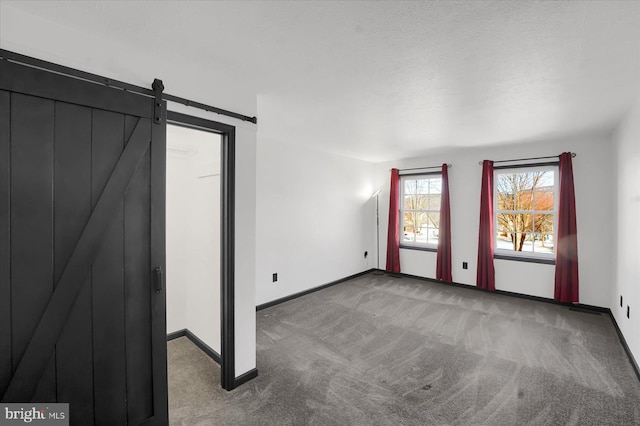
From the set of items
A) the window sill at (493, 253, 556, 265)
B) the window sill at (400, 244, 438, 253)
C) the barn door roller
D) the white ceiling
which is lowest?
the window sill at (493, 253, 556, 265)

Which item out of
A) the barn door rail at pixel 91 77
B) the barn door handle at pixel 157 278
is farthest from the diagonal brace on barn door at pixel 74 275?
the barn door handle at pixel 157 278

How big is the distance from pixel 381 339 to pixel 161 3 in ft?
10.7

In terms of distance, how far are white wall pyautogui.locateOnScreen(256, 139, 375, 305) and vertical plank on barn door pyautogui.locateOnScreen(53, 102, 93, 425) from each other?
2.45 metres

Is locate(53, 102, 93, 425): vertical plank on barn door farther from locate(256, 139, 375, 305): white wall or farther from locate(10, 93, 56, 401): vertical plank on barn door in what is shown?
locate(256, 139, 375, 305): white wall

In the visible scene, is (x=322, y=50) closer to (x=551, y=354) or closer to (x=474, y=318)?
(x=551, y=354)

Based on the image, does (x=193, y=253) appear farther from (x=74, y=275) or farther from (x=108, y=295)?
(x=74, y=275)

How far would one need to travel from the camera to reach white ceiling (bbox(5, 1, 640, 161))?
144 cm

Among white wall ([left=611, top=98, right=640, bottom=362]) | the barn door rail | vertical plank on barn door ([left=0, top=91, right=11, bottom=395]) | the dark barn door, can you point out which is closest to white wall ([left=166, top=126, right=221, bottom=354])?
the barn door rail

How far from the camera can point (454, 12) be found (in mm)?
1436

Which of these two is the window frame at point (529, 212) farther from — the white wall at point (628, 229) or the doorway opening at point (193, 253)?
the doorway opening at point (193, 253)

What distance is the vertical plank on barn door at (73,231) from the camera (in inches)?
58.1

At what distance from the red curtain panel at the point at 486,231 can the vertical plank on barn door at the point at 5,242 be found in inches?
210

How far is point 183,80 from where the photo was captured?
1968mm

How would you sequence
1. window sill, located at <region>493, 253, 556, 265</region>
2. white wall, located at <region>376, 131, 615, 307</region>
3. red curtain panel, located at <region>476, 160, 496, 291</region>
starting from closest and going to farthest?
1. white wall, located at <region>376, 131, 615, 307</region>
2. window sill, located at <region>493, 253, 556, 265</region>
3. red curtain panel, located at <region>476, 160, 496, 291</region>
